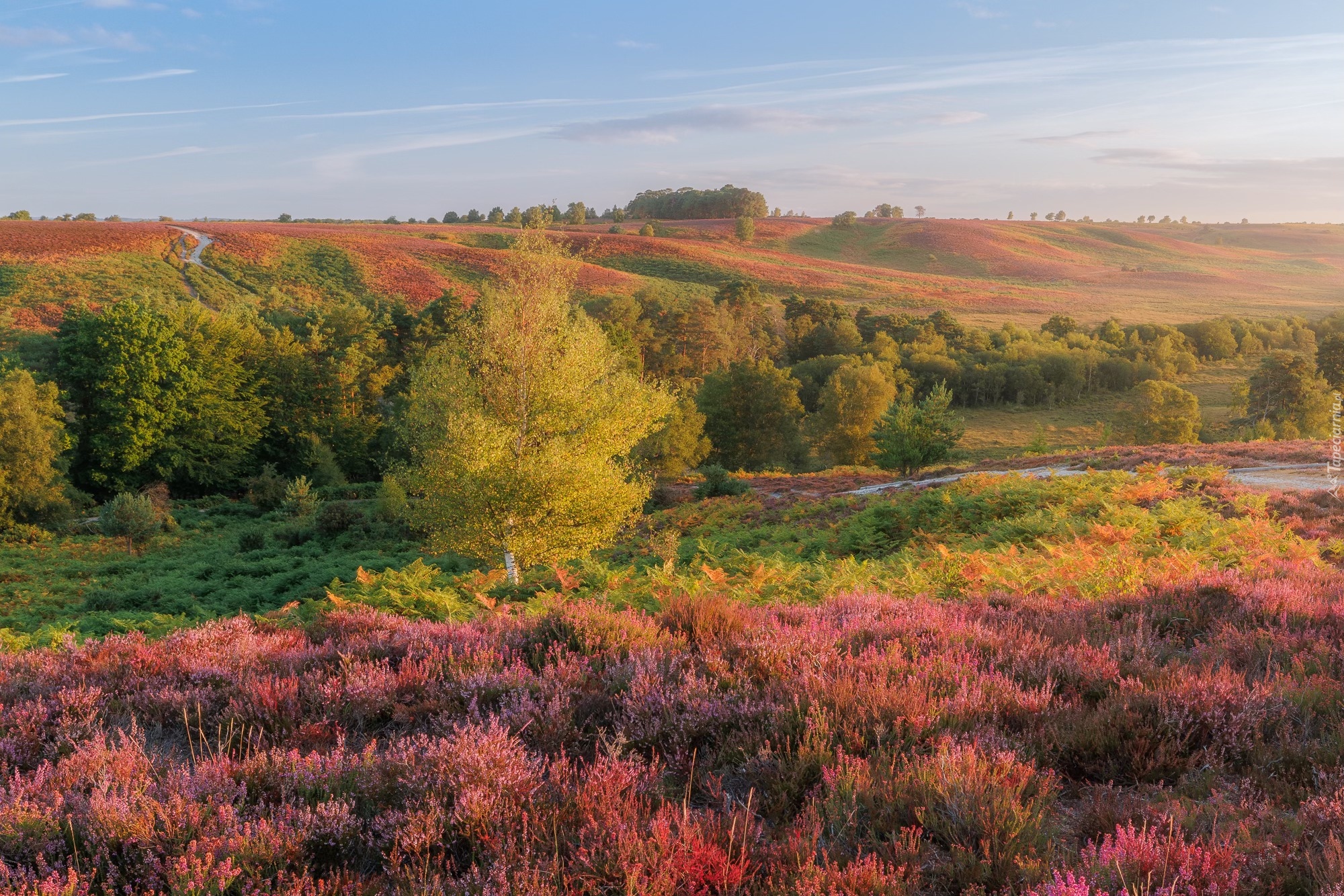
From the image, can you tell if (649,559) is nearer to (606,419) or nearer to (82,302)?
(606,419)

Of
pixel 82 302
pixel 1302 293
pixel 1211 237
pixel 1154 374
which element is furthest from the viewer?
pixel 1211 237

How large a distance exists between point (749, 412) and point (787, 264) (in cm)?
6506

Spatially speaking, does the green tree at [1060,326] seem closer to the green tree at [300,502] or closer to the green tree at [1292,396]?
the green tree at [1292,396]

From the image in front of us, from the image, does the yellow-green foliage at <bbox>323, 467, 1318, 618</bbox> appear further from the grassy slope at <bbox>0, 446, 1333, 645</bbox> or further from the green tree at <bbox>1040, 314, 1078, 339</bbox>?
the green tree at <bbox>1040, 314, 1078, 339</bbox>

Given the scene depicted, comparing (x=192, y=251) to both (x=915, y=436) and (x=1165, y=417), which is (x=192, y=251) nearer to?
(x=915, y=436)

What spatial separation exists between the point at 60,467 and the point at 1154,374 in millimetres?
96059

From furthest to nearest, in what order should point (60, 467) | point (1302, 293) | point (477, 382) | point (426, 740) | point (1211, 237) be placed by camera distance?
point (1211, 237), point (1302, 293), point (60, 467), point (477, 382), point (426, 740)

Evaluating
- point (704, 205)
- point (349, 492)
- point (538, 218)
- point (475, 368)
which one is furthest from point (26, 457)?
point (704, 205)

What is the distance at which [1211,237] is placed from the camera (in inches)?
6599

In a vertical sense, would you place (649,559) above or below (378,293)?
below

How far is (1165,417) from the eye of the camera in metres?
54.3

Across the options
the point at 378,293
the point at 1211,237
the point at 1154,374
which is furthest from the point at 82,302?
the point at 1211,237

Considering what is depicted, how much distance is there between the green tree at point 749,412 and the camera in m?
53.9

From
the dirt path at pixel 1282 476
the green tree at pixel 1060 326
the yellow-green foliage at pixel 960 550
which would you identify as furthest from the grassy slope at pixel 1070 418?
the yellow-green foliage at pixel 960 550
